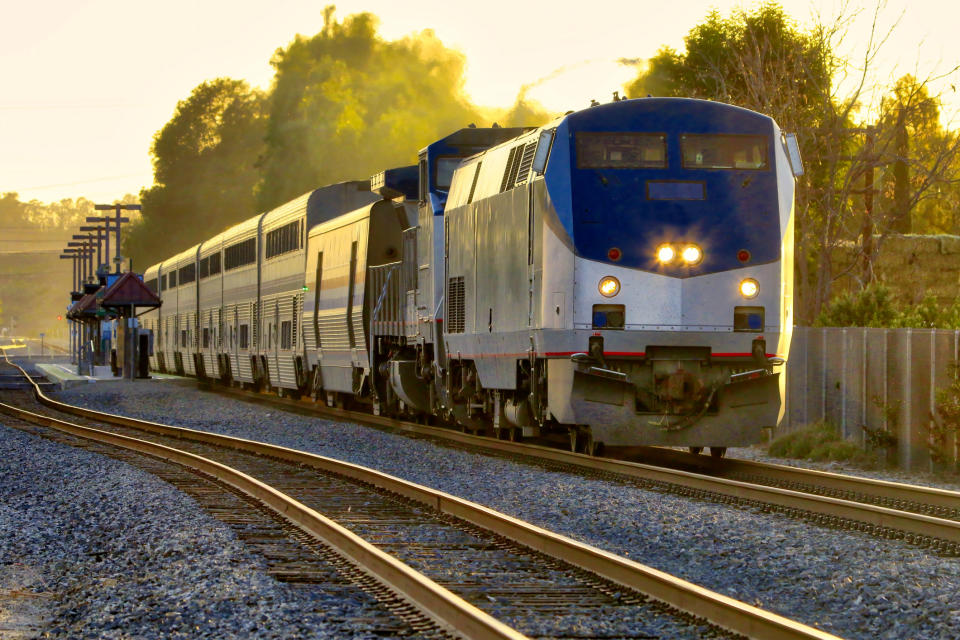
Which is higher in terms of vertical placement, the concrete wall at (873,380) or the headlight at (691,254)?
the headlight at (691,254)

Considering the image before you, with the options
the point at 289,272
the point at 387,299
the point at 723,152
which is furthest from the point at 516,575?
the point at 289,272

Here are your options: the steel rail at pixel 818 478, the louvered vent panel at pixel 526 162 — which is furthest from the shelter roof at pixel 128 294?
the louvered vent panel at pixel 526 162

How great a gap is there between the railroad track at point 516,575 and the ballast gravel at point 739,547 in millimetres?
591

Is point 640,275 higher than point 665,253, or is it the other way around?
point 665,253

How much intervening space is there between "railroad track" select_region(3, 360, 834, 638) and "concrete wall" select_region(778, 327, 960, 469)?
6.24 metres

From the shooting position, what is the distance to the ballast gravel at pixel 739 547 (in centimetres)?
667

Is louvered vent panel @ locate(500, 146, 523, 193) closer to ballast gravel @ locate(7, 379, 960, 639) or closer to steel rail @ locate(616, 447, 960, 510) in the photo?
ballast gravel @ locate(7, 379, 960, 639)

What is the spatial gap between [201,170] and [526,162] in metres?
99.0

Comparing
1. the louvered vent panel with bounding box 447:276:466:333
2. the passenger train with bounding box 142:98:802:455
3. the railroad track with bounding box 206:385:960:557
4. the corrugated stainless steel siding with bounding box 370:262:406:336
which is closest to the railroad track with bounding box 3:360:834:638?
the railroad track with bounding box 206:385:960:557

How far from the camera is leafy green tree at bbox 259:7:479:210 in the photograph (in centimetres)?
8069

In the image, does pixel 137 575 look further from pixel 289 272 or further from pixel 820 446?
pixel 289 272

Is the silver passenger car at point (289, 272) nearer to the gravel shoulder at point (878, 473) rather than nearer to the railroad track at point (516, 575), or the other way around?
the gravel shoulder at point (878, 473)

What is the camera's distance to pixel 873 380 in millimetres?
15586

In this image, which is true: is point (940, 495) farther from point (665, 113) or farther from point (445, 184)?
point (445, 184)
